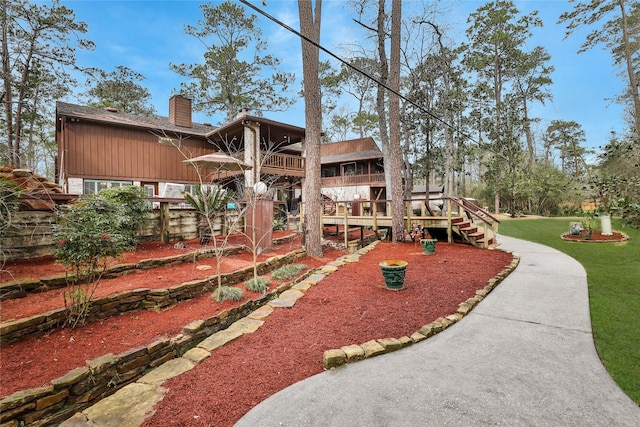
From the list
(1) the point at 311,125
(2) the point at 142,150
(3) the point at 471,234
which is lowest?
(3) the point at 471,234

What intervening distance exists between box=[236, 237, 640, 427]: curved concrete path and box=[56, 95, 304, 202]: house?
29.5ft

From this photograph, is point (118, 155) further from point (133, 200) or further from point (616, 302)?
point (616, 302)

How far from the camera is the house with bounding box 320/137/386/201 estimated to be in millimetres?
22625

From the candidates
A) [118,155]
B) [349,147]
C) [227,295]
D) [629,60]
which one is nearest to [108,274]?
[227,295]

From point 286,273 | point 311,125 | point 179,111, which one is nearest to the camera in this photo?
point 286,273

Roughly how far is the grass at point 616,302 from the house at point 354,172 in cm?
1436

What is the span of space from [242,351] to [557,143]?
1556 inches

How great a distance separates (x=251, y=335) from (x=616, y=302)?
5.29 meters

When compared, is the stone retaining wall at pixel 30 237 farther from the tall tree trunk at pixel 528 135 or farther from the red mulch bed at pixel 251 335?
the tall tree trunk at pixel 528 135

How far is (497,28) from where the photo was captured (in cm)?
1934

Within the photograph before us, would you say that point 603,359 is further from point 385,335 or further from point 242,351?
point 242,351

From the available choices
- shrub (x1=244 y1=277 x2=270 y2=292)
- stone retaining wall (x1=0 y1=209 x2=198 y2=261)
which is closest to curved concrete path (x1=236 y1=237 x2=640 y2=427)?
shrub (x1=244 y1=277 x2=270 y2=292)

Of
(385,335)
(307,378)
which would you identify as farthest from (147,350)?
(385,335)

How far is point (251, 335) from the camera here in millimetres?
3537
